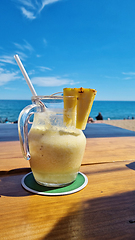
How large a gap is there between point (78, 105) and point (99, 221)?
1.04 ft

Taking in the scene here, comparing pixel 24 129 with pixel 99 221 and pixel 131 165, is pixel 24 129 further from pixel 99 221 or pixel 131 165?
pixel 131 165

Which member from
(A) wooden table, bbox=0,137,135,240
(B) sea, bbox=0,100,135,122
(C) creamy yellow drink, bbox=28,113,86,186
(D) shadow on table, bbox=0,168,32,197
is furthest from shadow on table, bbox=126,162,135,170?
(B) sea, bbox=0,100,135,122

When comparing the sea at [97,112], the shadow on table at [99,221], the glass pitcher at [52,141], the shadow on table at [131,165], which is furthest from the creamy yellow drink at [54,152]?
the sea at [97,112]

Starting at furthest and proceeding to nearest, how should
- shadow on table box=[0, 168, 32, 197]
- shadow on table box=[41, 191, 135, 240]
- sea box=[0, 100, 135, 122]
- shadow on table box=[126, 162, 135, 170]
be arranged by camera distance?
sea box=[0, 100, 135, 122] < shadow on table box=[126, 162, 135, 170] < shadow on table box=[0, 168, 32, 197] < shadow on table box=[41, 191, 135, 240]

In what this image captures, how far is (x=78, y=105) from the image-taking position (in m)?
0.56

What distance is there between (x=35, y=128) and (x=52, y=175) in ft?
0.51

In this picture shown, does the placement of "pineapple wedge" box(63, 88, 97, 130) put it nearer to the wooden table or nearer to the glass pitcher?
the glass pitcher

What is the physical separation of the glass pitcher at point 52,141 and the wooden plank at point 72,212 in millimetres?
75

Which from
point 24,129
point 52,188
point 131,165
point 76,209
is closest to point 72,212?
point 76,209

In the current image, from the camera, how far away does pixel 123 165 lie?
75 cm

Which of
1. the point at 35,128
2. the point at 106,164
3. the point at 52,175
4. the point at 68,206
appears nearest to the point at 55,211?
the point at 68,206

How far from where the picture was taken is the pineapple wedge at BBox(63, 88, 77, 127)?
1.81ft

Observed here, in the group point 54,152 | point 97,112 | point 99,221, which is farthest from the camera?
point 97,112

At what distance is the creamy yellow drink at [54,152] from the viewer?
54 centimetres
